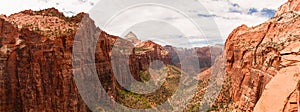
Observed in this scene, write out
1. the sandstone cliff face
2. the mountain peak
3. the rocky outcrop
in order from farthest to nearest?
the mountain peak, the rocky outcrop, the sandstone cliff face

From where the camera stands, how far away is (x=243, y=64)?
70.4 meters

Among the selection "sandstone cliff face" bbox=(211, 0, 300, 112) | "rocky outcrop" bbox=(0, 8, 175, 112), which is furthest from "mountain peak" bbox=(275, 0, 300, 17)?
"rocky outcrop" bbox=(0, 8, 175, 112)

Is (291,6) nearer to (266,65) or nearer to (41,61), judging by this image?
(266,65)

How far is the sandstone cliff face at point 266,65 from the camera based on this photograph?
52.1 feet

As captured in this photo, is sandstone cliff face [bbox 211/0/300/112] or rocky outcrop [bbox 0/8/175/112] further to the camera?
rocky outcrop [bbox 0/8/175/112]

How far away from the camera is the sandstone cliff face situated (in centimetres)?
1589

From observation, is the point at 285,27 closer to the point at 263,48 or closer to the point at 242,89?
the point at 263,48

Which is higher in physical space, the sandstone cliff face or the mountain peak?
the mountain peak

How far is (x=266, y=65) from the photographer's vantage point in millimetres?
50062

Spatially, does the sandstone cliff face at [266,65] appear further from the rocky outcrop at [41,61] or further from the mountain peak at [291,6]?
the rocky outcrop at [41,61]

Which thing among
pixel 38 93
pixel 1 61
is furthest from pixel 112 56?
pixel 1 61

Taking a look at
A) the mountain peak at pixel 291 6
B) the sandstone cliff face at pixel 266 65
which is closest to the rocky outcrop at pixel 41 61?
the sandstone cliff face at pixel 266 65

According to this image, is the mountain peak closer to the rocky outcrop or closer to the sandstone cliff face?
the sandstone cliff face

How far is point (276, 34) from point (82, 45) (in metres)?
41.7
